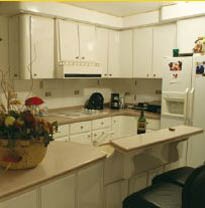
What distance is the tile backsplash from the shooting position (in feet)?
12.9

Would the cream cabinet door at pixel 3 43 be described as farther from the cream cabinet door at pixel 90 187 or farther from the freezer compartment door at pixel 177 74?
the cream cabinet door at pixel 90 187

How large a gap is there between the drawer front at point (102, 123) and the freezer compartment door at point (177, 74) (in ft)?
3.35

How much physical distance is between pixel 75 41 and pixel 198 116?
6.76ft

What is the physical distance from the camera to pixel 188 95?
3.38 metres

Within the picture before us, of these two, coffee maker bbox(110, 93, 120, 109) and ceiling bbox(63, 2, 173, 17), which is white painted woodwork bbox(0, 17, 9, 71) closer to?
ceiling bbox(63, 2, 173, 17)

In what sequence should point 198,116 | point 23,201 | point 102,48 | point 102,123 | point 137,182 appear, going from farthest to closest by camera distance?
point 102,48 → point 102,123 → point 198,116 → point 137,182 → point 23,201

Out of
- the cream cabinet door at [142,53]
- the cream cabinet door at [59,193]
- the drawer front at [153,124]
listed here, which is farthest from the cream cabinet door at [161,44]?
the cream cabinet door at [59,193]

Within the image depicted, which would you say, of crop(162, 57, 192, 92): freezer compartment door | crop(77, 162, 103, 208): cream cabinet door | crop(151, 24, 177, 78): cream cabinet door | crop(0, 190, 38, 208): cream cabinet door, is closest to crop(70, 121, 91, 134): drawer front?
crop(162, 57, 192, 92): freezer compartment door

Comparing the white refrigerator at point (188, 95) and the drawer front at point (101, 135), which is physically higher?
the white refrigerator at point (188, 95)

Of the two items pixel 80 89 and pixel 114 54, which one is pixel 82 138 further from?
pixel 114 54

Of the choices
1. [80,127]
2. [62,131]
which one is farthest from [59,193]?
[80,127]

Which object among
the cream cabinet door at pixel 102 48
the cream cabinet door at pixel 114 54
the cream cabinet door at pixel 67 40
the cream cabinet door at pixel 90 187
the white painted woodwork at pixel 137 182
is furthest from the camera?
the cream cabinet door at pixel 114 54

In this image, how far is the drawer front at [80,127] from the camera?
358cm

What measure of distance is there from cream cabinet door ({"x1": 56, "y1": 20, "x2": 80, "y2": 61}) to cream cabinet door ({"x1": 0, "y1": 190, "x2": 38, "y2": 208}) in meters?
2.70
